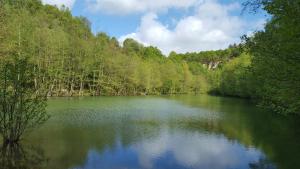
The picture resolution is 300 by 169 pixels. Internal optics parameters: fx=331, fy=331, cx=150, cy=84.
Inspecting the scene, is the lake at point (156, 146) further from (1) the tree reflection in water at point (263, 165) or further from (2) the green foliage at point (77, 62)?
(2) the green foliage at point (77, 62)

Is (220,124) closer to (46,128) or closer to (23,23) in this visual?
(46,128)

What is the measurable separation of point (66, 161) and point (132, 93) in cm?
7633

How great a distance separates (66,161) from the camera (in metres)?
15.2

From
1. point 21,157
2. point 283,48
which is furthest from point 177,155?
point 283,48

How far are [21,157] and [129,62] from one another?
235 feet

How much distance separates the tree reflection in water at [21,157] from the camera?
47.0ft

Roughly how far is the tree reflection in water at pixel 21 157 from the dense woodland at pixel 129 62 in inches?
183

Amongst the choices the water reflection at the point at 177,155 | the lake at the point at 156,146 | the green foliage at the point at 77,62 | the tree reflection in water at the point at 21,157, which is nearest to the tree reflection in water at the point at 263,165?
the lake at the point at 156,146

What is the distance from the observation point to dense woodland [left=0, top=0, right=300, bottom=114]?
12719 mm

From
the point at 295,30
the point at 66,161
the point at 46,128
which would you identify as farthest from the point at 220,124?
the point at 295,30

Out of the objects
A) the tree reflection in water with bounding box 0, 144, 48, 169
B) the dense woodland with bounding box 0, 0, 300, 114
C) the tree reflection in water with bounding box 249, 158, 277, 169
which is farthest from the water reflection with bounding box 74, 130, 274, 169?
the dense woodland with bounding box 0, 0, 300, 114

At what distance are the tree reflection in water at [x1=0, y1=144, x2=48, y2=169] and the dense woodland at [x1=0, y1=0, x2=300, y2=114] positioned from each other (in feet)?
15.2

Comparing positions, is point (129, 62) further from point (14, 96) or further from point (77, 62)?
point (14, 96)

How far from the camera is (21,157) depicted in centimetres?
1555
